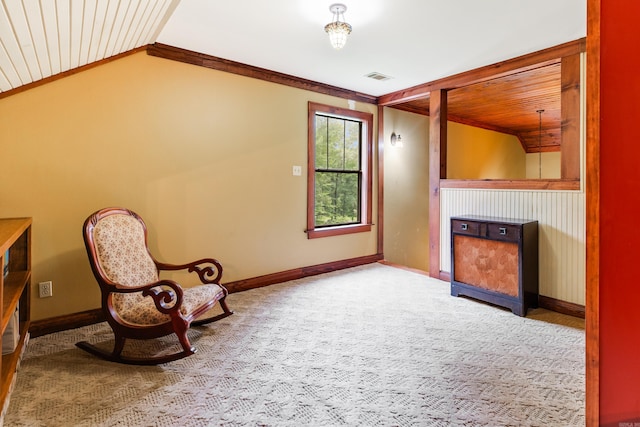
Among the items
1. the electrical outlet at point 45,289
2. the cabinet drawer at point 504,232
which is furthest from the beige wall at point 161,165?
the cabinet drawer at point 504,232

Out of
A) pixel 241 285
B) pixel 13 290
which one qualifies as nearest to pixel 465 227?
pixel 241 285

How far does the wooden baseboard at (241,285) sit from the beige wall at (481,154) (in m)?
2.62

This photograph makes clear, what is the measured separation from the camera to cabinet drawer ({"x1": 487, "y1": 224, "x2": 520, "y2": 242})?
315 centimetres

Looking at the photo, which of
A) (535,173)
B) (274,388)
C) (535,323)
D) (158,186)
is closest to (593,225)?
(274,388)

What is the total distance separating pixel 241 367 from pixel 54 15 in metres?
2.25

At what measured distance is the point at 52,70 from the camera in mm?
2574

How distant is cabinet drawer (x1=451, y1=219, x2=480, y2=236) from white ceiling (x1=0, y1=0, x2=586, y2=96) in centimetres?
169

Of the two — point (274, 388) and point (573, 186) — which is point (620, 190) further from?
point (573, 186)

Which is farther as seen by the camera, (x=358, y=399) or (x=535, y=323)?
(x=535, y=323)

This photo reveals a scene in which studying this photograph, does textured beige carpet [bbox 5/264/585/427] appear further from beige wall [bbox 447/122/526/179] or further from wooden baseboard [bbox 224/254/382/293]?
beige wall [bbox 447/122/526/179]

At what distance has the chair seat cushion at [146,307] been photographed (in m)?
2.30

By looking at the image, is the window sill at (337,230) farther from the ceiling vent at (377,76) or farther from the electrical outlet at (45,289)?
the electrical outlet at (45,289)

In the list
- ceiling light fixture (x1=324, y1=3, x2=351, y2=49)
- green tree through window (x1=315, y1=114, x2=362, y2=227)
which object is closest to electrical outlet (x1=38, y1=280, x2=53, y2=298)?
green tree through window (x1=315, y1=114, x2=362, y2=227)

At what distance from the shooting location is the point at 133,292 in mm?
2307
